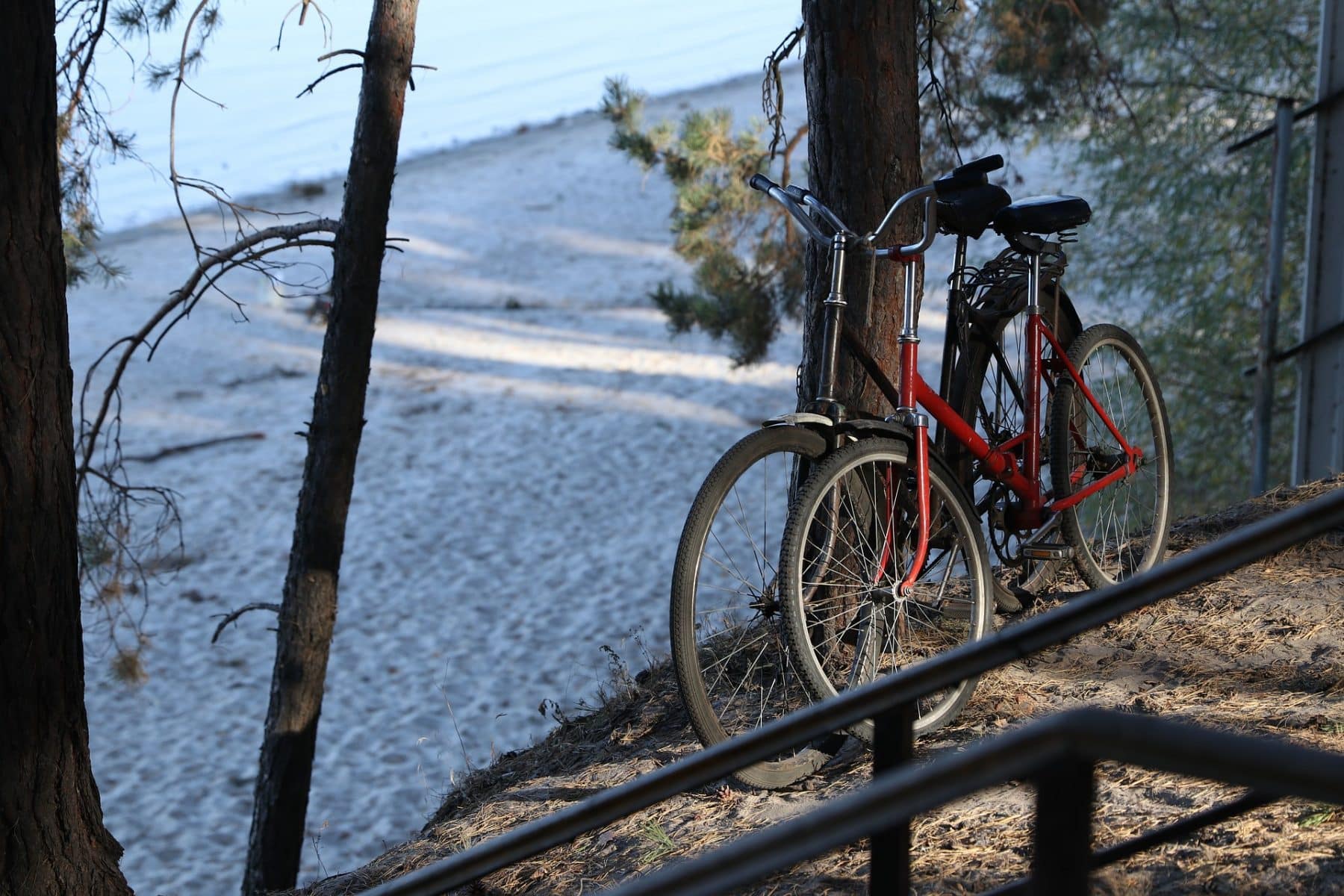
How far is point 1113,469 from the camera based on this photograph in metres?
3.81

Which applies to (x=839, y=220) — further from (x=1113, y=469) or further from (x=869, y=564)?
(x=1113, y=469)

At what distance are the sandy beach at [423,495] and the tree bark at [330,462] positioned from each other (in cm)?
30

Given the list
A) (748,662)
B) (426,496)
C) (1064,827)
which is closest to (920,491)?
(748,662)

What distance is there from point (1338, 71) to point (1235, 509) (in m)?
2.69

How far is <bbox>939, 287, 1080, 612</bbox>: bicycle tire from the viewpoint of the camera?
347 cm

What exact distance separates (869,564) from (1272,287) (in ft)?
13.6

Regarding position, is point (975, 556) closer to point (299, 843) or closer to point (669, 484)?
point (299, 843)

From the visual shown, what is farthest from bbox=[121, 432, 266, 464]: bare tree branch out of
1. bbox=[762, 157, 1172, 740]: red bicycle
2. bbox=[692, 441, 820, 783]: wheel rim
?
bbox=[762, 157, 1172, 740]: red bicycle

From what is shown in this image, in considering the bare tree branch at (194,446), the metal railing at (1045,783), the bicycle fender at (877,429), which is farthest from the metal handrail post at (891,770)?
the bare tree branch at (194,446)

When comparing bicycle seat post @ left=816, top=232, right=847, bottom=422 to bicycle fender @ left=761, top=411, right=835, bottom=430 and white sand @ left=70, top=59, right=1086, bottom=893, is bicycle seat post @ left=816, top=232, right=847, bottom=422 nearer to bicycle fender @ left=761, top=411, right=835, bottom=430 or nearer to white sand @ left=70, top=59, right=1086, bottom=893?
bicycle fender @ left=761, top=411, right=835, bottom=430

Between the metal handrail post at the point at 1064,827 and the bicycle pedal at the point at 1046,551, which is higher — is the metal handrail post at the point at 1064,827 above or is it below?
above

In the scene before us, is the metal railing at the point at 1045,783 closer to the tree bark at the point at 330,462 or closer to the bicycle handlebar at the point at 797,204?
the bicycle handlebar at the point at 797,204

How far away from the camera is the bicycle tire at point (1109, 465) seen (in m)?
3.56

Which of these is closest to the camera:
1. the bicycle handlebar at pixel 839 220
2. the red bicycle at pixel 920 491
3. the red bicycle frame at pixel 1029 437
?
the red bicycle at pixel 920 491
